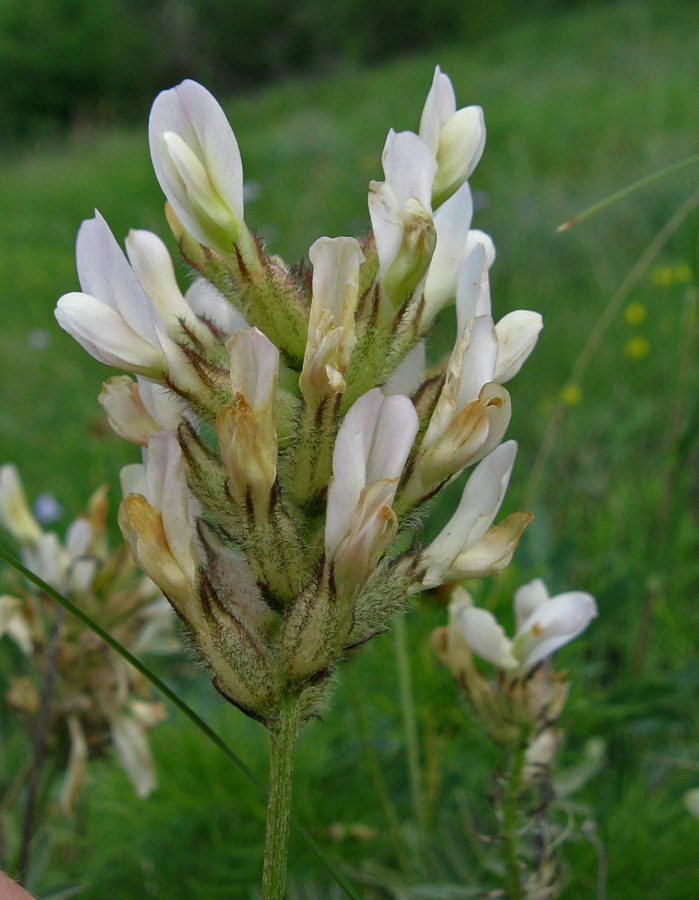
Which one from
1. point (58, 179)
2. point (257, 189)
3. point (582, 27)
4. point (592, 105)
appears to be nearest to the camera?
point (257, 189)

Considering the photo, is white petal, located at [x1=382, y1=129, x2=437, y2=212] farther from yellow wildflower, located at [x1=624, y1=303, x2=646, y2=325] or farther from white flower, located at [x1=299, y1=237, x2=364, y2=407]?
yellow wildflower, located at [x1=624, y1=303, x2=646, y2=325]

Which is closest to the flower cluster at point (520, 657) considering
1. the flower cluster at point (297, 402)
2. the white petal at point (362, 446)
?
the flower cluster at point (297, 402)

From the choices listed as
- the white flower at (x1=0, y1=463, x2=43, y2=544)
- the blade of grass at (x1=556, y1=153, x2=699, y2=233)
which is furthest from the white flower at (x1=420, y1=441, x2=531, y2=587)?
the white flower at (x1=0, y1=463, x2=43, y2=544)

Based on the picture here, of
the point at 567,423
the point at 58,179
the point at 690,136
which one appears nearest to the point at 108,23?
the point at 58,179

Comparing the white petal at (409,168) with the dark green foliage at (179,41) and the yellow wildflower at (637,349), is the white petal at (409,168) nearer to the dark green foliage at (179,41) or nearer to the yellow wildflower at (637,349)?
the yellow wildflower at (637,349)

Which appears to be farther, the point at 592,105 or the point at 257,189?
the point at 592,105

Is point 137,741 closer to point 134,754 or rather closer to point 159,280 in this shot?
point 134,754

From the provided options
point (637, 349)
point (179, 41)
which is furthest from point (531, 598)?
point (179, 41)

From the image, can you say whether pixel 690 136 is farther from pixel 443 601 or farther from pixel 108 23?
pixel 108 23
